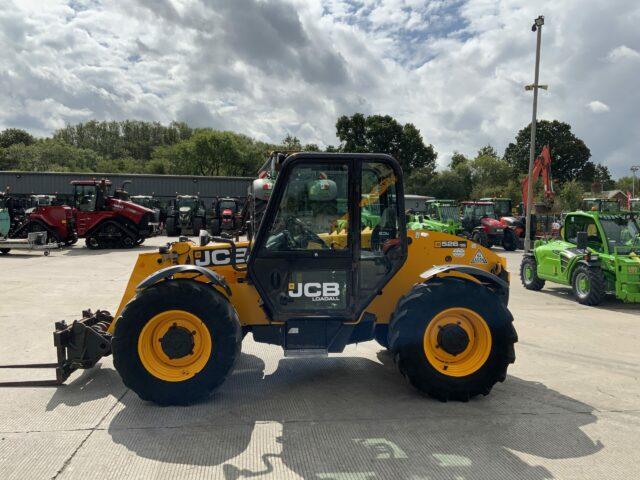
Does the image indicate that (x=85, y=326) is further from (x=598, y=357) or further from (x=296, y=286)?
(x=598, y=357)

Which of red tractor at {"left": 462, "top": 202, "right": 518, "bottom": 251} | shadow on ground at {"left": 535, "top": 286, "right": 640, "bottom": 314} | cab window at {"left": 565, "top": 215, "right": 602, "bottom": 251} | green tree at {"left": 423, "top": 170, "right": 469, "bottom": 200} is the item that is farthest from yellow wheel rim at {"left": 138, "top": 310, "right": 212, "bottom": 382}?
green tree at {"left": 423, "top": 170, "right": 469, "bottom": 200}

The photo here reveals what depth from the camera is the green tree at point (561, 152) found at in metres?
52.1

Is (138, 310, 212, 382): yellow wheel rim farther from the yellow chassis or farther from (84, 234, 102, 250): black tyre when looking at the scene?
(84, 234, 102, 250): black tyre

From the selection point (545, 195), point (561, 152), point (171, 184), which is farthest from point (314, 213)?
point (561, 152)

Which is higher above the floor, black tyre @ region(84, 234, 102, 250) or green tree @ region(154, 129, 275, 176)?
green tree @ region(154, 129, 275, 176)

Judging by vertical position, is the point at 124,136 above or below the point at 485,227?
above

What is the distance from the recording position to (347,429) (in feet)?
12.0

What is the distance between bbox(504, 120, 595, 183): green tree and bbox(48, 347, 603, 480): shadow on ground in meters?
52.2

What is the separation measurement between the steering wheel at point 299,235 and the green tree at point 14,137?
79750mm

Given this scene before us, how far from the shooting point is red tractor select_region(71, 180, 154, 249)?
18438 millimetres

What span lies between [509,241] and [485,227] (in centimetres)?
118

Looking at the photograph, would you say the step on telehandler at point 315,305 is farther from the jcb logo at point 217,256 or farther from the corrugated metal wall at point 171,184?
the corrugated metal wall at point 171,184

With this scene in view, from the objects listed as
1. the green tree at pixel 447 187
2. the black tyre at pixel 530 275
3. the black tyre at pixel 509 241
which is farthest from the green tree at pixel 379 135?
the black tyre at pixel 530 275

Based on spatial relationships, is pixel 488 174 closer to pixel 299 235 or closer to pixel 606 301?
pixel 606 301
